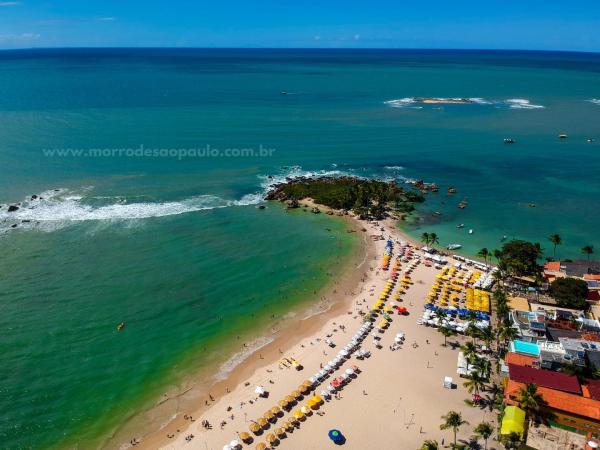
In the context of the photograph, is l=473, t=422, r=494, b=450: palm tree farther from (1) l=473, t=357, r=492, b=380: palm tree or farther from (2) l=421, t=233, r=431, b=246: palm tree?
Result: (2) l=421, t=233, r=431, b=246: palm tree

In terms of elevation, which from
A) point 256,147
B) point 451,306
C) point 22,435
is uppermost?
point 256,147

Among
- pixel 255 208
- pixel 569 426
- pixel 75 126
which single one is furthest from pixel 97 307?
pixel 75 126

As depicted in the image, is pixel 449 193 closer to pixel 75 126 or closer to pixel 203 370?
pixel 203 370

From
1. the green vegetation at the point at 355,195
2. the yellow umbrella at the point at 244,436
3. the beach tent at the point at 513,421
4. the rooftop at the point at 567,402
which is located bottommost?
the yellow umbrella at the point at 244,436

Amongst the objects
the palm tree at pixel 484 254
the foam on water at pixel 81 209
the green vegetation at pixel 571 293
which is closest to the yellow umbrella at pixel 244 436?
the green vegetation at pixel 571 293

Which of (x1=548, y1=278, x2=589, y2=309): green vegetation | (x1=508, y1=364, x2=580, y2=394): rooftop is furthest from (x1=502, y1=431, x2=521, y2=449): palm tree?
(x1=548, y1=278, x2=589, y2=309): green vegetation

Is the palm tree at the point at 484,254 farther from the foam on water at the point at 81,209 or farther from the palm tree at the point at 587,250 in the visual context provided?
the foam on water at the point at 81,209
